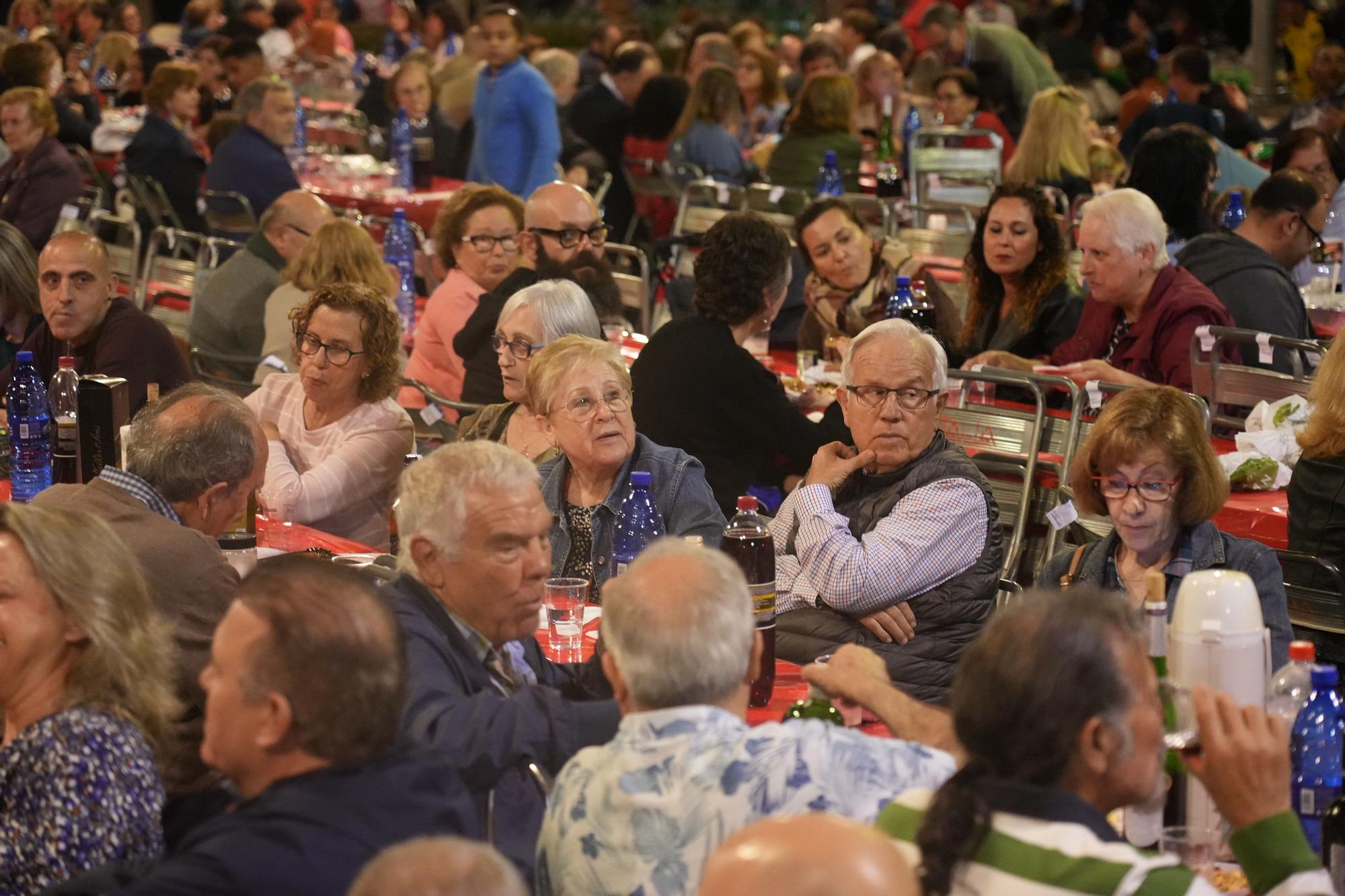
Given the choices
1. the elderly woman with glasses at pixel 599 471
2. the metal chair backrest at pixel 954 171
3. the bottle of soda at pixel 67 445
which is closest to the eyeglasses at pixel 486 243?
the bottle of soda at pixel 67 445

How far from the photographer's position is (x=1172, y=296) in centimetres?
561

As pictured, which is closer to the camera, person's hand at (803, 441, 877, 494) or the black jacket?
person's hand at (803, 441, 877, 494)

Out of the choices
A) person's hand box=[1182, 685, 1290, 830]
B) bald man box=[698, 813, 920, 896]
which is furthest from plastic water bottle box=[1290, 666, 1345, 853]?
bald man box=[698, 813, 920, 896]

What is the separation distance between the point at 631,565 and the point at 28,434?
2609mm

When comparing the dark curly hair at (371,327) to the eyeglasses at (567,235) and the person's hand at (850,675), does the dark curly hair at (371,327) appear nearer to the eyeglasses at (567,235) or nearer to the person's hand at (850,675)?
the eyeglasses at (567,235)

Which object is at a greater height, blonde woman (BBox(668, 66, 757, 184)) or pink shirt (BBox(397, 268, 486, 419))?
blonde woman (BBox(668, 66, 757, 184))

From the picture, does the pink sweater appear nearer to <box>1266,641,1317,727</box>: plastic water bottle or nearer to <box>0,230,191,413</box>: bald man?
<box>0,230,191,413</box>: bald man

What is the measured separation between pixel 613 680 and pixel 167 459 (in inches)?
56.8

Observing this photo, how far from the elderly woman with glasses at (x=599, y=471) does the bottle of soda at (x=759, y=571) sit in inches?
12.8

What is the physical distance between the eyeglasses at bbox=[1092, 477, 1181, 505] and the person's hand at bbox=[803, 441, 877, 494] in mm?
570

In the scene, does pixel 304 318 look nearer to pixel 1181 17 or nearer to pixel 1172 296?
pixel 1172 296

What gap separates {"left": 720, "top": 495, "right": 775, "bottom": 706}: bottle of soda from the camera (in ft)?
10.6

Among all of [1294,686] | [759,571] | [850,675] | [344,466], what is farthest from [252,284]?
[1294,686]

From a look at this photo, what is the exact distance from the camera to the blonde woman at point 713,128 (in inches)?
397
